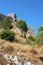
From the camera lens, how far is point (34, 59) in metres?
18.7

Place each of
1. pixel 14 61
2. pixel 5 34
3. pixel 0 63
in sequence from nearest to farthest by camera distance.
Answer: pixel 0 63, pixel 14 61, pixel 5 34

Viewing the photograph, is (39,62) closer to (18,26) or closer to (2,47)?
(2,47)

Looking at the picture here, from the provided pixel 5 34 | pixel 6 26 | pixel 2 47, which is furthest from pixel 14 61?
pixel 6 26

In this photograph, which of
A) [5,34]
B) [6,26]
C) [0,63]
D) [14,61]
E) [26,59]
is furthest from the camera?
[6,26]

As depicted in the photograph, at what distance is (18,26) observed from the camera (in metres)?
54.3

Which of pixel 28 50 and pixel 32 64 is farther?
pixel 28 50

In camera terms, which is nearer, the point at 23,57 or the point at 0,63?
the point at 0,63

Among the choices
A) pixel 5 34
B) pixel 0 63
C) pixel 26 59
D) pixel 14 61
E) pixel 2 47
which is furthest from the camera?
pixel 5 34

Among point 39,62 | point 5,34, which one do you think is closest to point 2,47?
point 39,62

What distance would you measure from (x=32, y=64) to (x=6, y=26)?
35924 mm

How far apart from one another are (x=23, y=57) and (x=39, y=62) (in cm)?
135

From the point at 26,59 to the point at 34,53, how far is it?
7.02 feet

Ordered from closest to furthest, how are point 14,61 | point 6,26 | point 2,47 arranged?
point 14,61
point 2,47
point 6,26

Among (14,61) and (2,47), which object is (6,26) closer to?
(2,47)
